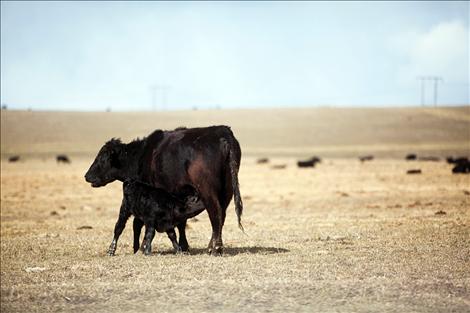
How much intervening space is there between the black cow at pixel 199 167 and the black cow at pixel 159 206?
24 centimetres

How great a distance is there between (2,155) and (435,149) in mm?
50823

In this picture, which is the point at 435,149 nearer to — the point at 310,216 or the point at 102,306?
the point at 310,216

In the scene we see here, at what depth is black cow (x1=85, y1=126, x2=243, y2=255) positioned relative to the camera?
1348 centimetres

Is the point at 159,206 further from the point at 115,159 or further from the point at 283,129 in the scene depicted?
the point at 283,129

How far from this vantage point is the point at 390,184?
36.9 meters

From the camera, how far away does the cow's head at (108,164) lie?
15.2 m

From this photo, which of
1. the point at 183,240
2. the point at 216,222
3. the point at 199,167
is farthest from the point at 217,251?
the point at 199,167

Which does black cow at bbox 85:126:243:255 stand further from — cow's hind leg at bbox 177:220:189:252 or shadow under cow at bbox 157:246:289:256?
shadow under cow at bbox 157:246:289:256

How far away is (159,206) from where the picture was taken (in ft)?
45.2

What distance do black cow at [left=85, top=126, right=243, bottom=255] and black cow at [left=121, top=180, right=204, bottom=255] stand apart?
24 cm

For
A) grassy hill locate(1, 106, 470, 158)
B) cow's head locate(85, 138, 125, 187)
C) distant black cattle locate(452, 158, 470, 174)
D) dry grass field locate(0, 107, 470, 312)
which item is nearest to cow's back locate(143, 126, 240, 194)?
cow's head locate(85, 138, 125, 187)

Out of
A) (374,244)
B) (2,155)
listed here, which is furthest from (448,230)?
(2,155)

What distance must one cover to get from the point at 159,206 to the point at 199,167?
1066 mm

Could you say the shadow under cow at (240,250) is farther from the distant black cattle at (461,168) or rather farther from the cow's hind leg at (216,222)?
the distant black cattle at (461,168)
